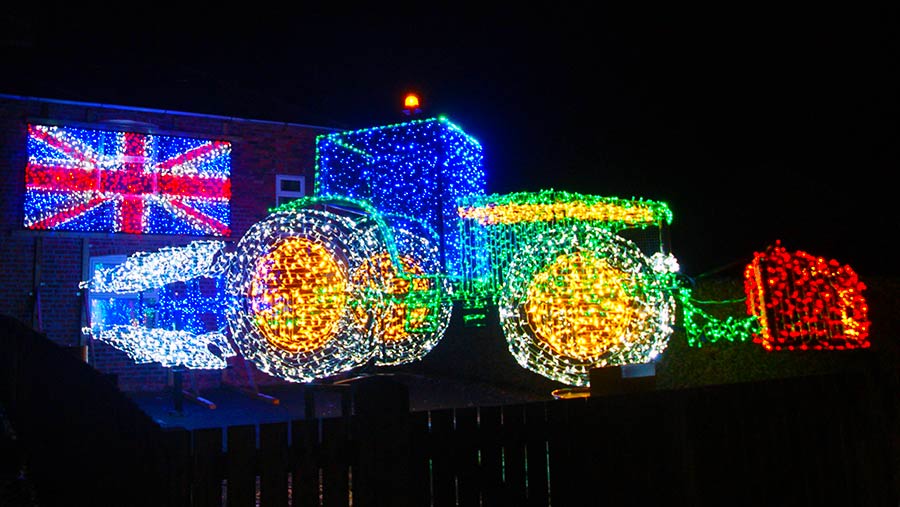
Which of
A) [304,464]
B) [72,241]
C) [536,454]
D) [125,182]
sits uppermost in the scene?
[125,182]

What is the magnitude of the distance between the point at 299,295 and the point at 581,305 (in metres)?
2.14

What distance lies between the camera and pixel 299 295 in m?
5.04

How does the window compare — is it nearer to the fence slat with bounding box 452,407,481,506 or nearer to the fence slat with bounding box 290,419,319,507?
the fence slat with bounding box 452,407,481,506

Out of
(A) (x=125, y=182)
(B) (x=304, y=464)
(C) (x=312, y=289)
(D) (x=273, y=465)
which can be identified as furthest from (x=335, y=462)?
(A) (x=125, y=182)

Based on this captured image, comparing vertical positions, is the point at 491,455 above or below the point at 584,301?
below

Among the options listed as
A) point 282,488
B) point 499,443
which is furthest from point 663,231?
point 282,488

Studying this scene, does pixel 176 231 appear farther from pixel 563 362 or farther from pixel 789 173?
pixel 789 173

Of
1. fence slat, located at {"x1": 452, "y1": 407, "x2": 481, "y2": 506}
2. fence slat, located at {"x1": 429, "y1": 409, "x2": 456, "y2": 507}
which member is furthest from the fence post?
fence slat, located at {"x1": 452, "y1": 407, "x2": 481, "y2": 506}

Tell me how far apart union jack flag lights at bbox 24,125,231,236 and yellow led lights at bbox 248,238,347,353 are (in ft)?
22.0

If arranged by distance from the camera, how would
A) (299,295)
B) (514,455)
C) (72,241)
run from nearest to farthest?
(514,455), (299,295), (72,241)

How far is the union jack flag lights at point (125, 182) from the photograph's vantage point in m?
10.3

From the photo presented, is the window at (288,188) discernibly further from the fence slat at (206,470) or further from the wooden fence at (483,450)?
the fence slat at (206,470)

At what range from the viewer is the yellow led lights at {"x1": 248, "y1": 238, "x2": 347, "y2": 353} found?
16.5 feet

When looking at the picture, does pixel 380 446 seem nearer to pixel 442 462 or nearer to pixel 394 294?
pixel 442 462
